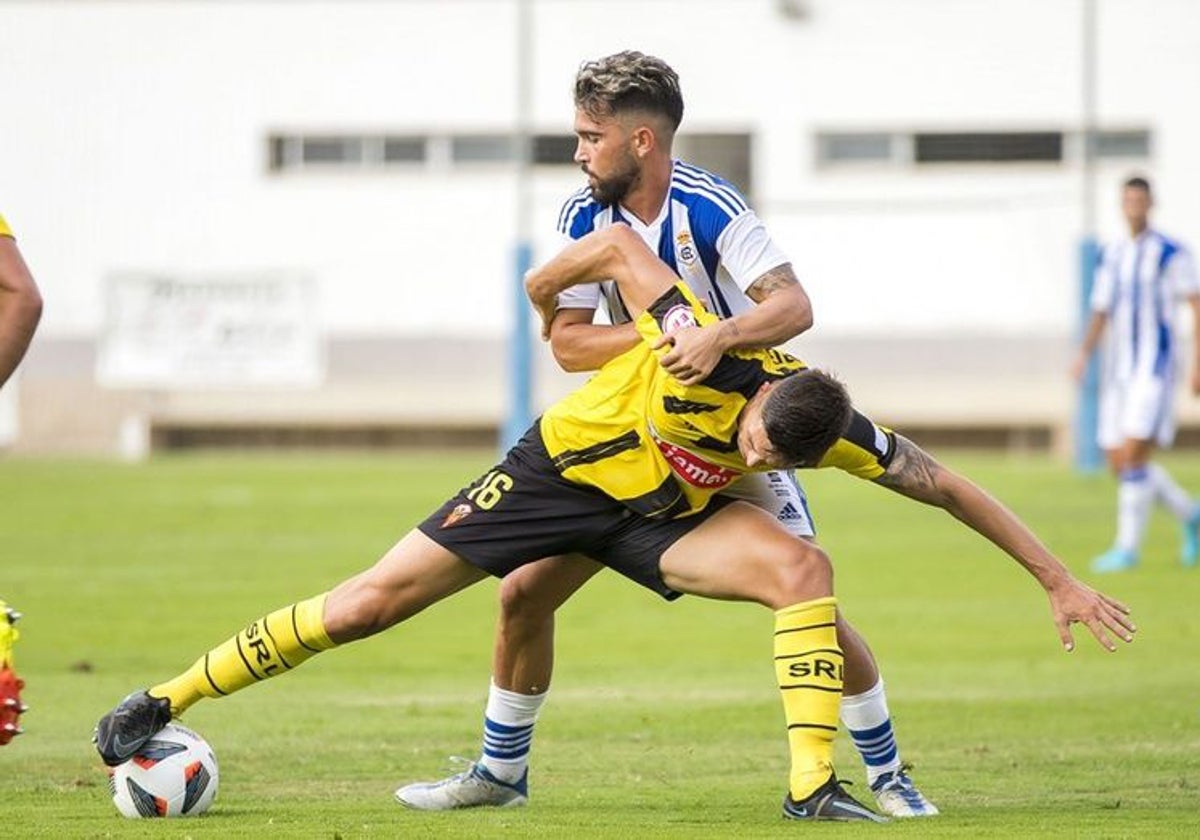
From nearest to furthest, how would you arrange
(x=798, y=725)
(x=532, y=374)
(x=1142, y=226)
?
(x=798, y=725) < (x=1142, y=226) < (x=532, y=374)

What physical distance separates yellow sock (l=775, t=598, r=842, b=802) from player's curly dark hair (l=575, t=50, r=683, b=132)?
171 centimetres

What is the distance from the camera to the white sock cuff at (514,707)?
814 cm

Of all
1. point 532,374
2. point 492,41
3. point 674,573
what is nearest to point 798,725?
point 674,573

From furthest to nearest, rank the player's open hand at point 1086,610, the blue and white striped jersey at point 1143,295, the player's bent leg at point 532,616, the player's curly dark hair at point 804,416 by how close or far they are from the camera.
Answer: the blue and white striped jersey at point 1143,295 → the player's bent leg at point 532,616 → the player's open hand at point 1086,610 → the player's curly dark hair at point 804,416

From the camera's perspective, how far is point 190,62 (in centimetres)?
3828

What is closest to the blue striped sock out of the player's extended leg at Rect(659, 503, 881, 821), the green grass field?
the green grass field

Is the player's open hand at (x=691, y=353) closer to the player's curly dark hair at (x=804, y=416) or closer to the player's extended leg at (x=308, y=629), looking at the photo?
the player's curly dark hair at (x=804, y=416)

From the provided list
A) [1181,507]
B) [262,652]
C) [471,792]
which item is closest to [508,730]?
[471,792]

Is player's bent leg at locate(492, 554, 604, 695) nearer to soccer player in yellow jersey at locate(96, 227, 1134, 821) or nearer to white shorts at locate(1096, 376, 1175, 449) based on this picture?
soccer player in yellow jersey at locate(96, 227, 1134, 821)

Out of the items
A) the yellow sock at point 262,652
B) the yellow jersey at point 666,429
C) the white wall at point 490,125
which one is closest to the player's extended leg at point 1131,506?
the yellow jersey at point 666,429

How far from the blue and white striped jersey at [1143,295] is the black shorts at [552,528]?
1160 centimetres

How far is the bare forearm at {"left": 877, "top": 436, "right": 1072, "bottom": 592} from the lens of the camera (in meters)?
7.37

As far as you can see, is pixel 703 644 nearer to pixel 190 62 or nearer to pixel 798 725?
pixel 798 725

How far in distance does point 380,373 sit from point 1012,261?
986 centimetres
